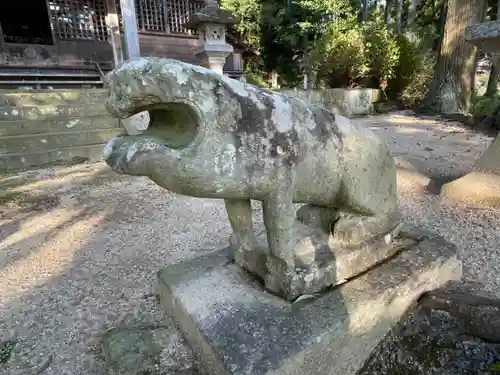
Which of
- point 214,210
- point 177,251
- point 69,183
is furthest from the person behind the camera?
point 69,183

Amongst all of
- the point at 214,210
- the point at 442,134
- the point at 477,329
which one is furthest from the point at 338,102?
the point at 477,329

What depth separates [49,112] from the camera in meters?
5.61

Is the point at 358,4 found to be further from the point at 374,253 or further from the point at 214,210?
the point at 374,253

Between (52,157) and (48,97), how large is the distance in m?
1.51

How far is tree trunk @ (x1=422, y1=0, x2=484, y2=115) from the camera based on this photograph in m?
7.60

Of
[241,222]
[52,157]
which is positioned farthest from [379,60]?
[241,222]

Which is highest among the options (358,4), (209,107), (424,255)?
(358,4)

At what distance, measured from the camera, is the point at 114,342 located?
4.94 feet

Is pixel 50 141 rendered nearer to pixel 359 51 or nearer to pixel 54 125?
pixel 54 125

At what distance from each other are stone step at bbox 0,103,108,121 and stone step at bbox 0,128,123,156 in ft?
1.40

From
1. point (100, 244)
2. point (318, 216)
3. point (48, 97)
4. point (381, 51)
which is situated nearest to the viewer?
point (318, 216)

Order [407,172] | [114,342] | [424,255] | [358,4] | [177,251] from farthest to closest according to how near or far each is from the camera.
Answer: [358,4] < [407,172] < [177,251] < [424,255] < [114,342]

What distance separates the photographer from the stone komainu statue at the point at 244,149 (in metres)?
0.98

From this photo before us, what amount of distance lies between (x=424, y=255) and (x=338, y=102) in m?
8.04
